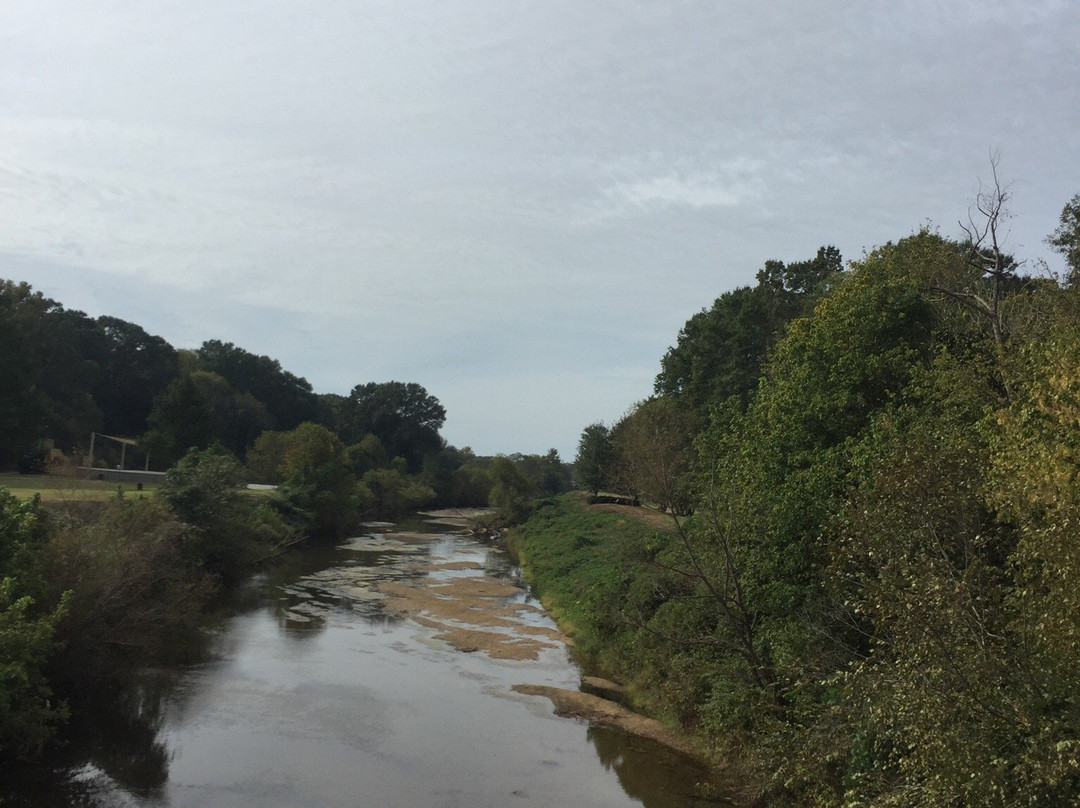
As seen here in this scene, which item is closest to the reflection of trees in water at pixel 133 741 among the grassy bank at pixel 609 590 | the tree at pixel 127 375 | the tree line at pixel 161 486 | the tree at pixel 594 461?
the tree line at pixel 161 486

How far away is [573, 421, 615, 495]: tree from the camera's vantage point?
71312 mm

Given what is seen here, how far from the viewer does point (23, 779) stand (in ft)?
53.0

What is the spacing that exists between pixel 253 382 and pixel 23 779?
98.9 meters

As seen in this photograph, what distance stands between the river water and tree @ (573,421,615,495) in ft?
125

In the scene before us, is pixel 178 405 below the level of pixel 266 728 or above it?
above

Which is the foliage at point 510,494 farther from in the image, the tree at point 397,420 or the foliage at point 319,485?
the tree at point 397,420

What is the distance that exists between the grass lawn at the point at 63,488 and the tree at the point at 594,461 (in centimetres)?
3340

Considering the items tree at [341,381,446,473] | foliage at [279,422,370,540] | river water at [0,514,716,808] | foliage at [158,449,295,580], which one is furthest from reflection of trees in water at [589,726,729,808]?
tree at [341,381,446,473]

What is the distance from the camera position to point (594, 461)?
71812 millimetres

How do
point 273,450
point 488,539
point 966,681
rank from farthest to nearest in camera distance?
point 273,450 → point 488,539 → point 966,681

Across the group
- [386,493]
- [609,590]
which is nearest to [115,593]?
[609,590]

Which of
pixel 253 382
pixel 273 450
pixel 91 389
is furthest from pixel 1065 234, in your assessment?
pixel 253 382

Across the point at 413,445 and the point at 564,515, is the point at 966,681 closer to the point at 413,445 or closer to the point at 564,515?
the point at 564,515

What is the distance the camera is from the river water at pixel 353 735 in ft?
54.6
